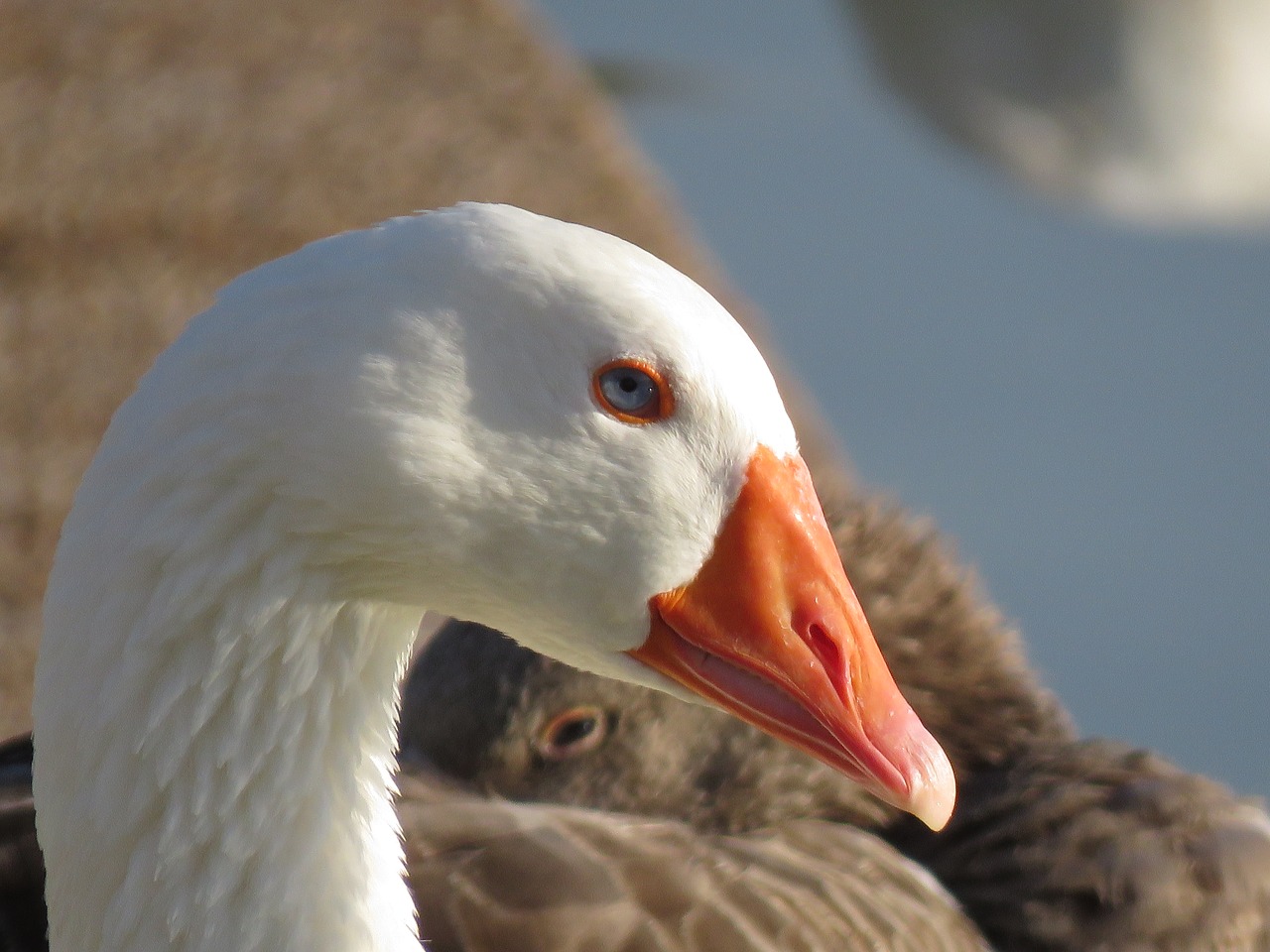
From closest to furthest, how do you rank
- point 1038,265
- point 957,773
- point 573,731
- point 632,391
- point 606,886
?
point 632,391 → point 606,886 → point 573,731 → point 957,773 → point 1038,265

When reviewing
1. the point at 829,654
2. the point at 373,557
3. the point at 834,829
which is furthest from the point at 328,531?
the point at 834,829

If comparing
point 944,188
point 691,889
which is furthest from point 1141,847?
point 944,188

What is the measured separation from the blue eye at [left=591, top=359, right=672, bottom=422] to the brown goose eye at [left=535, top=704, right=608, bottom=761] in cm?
58

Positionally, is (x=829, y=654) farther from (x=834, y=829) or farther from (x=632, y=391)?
(x=834, y=829)

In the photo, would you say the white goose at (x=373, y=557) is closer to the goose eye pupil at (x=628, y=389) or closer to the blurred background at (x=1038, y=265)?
the goose eye pupil at (x=628, y=389)

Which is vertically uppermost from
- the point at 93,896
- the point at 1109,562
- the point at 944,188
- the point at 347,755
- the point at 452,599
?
the point at 944,188

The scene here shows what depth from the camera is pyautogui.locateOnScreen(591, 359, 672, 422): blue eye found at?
1.04 metres

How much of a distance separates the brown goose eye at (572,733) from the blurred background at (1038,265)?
2061mm

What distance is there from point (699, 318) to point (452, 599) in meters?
0.25

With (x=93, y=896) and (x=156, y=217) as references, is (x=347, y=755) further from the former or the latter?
(x=156, y=217)

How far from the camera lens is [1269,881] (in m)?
1.68

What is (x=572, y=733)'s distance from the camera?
5.24ft

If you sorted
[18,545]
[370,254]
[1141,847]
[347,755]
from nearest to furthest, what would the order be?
[370,254], [347,755], [1141,847], [18,545]

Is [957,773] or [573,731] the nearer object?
[573,731]
